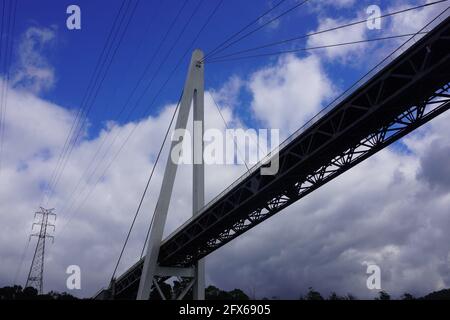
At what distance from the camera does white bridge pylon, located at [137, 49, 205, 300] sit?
1762 inches

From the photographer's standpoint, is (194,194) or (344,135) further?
(194,194)

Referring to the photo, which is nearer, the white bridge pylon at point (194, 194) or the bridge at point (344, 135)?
the bridge at point (344, 135)

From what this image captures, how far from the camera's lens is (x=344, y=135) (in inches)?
1054

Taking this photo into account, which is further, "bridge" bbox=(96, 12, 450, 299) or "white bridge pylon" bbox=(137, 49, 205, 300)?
"white bridge pylon" bbox=(137, 49, 205, 300)

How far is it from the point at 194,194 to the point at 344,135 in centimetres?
2143

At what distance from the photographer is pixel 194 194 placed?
45094 mm

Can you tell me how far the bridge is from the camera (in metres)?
22.5

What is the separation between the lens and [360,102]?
84.9 ft

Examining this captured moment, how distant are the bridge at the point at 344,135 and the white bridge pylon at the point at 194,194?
316 centimetres

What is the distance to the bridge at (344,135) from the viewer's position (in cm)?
2246

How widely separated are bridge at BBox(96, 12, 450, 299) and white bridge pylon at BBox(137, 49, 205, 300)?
3.16 meters
